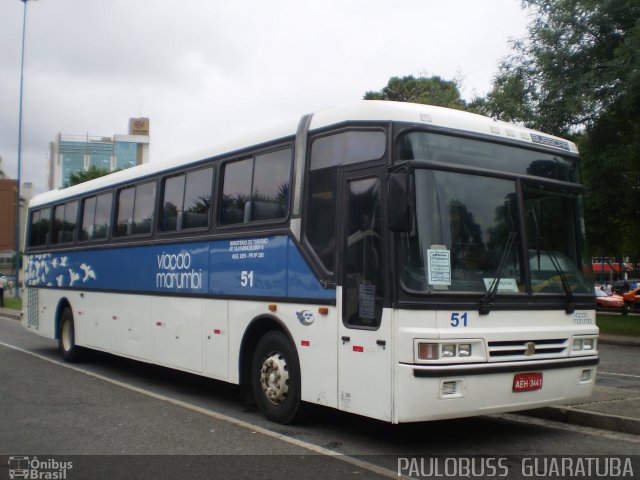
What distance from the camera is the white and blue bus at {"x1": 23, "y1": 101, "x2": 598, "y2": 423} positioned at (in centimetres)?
652

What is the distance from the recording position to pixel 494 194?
23.4 feet

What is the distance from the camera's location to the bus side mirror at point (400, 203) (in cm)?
639

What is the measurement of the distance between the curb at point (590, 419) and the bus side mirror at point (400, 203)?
340 centimetres

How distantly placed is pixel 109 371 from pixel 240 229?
18.4ft

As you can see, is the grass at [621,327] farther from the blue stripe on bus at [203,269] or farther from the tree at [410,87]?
the tree at [410,87]

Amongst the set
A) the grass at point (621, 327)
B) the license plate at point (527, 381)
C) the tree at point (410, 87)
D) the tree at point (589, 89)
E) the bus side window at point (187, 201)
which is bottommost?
the grass at point (621, 327)

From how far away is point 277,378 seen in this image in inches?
319

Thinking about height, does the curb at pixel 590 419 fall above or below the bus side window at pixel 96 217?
below

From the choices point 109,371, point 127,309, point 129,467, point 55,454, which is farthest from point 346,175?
point 109,371

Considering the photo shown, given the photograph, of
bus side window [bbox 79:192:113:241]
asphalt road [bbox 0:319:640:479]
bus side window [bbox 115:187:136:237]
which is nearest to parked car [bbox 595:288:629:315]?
bus side window [bbox 79:192:113:241]

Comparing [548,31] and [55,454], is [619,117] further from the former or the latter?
[55,454]
